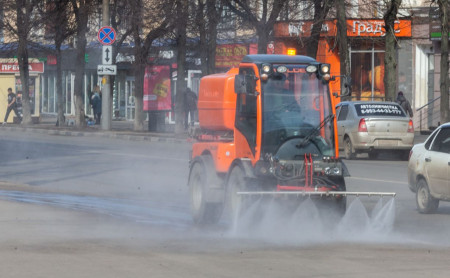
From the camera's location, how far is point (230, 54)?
47.5m

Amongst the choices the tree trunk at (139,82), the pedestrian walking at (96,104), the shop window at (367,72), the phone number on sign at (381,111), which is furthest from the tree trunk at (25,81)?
the phone number on sign at (381,111)

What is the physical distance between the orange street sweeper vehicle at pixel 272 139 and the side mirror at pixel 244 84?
0.01m

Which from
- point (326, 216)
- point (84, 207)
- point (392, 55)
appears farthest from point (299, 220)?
point (392, 55)

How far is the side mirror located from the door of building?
4690cm

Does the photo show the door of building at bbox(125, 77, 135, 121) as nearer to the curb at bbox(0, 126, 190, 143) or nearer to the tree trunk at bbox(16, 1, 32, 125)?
the tree trunk at bbox(16, 1, 32, 125)

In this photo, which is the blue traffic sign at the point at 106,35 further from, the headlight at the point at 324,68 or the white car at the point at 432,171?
the headlight at the point at 324,68

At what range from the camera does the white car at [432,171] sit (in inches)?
566

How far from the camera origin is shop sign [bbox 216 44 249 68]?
153 ft

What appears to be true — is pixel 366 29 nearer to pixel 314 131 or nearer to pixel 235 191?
pixel 314 131

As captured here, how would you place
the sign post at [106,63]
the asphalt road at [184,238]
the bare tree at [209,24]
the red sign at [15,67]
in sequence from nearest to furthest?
the asphalt road at [184,238] < the bare tree at [209,24] < the sign post at [106,63] < the red sign at [15,67]

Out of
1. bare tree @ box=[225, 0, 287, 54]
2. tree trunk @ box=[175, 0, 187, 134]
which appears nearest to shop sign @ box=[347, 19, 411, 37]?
tree trunk @ box=[175, 0, 187, 134]

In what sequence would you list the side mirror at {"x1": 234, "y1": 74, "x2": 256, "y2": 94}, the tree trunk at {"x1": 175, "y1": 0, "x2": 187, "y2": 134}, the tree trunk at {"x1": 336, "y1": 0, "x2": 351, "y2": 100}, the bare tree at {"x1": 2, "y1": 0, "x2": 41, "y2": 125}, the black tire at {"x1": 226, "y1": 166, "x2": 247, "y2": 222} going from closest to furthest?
the black tire at {"x1": 226, "y1": 166, "x2": 247, "y2": 222}, the side mirror at {"x1": 234, "y1": 74, "x2": 256, "y2": 94}, the tree trunk at {"x1": 336, "y1": 0, "x2": 351, "y2": 100}, the tree trunk at {"x1": 175, "y1": 0, "x2": 187, "y2": 134}, the bare tree at {"x1": 2, "y1": 0, "x2": 41, "y2": 125}

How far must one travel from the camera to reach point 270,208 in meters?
11.8

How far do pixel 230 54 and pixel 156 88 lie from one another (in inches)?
272
